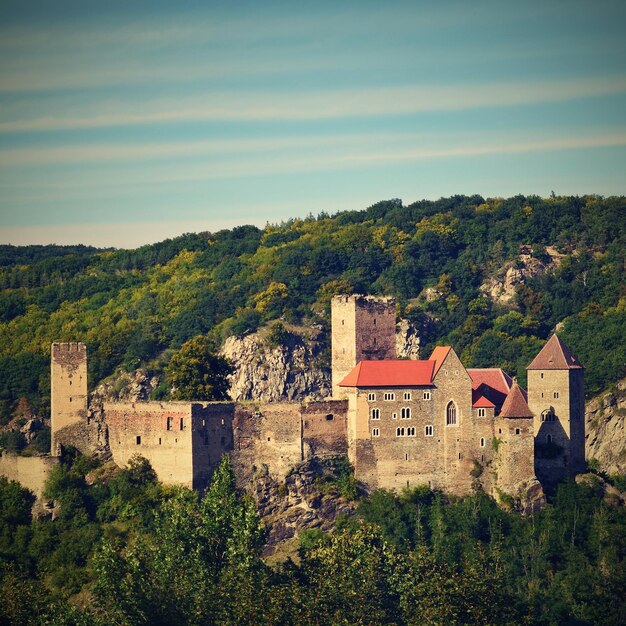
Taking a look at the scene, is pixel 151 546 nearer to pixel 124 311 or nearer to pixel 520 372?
pixel 520 372

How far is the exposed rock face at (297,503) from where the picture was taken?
91.4 m

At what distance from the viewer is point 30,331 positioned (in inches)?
5330

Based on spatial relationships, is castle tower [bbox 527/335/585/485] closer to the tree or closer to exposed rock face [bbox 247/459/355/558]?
exposed rock face [bbox 247/459/355/558]

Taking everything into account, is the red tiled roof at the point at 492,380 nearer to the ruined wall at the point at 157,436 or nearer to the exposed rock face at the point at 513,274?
the ruined wall at the point at 157,436

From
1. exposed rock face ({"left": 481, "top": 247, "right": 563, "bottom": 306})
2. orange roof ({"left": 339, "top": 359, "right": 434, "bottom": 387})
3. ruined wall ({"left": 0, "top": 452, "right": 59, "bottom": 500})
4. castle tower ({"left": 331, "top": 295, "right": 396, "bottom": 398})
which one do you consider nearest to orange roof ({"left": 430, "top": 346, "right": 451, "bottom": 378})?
orange roof ({"left": 339, "top": 359, "right": 434, "bottom": 387})

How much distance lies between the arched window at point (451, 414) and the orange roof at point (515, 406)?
84.6 inches

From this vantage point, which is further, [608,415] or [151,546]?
[608,415]

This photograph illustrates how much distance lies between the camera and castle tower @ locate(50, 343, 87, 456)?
9756 centimetres

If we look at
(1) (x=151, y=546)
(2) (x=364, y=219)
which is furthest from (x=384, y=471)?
(2) (x=364, y=219)

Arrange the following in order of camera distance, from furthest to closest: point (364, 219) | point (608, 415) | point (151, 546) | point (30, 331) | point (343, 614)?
point (364, 219) → point (30, 331) → point (608, 415) → point (151, 546) → point (343, 614)

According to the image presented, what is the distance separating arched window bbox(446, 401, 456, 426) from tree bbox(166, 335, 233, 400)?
1246 cm

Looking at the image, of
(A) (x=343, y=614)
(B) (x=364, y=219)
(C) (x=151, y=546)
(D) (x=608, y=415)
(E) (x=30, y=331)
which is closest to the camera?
(A) (x=343, y=614)

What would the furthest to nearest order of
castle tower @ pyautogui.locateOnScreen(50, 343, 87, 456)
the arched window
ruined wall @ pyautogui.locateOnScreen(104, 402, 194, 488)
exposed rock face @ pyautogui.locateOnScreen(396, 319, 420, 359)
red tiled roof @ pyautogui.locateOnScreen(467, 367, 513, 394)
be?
exposed rock face @ pyautogui.locateOnScreen(396, 319, 420, 359) < castle tower @ pyautogui.locateOnScreen(50, 343, 87, 456) < red tiled roof @ pyautogui.locateOnScreen(467, 367, 513, 394) < ruined wall @ pyautogui.locateOnScreen(104, 402, 194, 488) < the arched window

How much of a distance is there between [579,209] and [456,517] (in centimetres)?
5493
